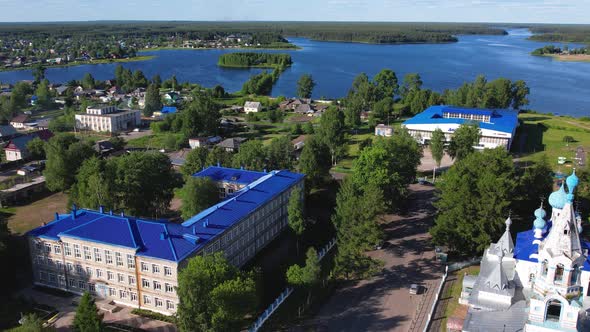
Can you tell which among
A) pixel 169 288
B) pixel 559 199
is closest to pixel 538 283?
pixel 559 199

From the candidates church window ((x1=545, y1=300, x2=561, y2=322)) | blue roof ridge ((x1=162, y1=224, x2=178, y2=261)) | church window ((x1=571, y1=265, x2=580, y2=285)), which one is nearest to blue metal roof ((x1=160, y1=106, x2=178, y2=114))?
blue roof ridge ((x1=162, y1=224, x2=178, y2=261))

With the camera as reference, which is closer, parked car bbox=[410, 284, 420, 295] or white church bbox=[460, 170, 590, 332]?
white church bbox=[460, 170, 590, 332]

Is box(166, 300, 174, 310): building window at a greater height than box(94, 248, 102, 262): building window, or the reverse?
box(94, 248, 102, 262): building window

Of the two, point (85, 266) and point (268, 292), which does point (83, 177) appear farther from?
point (268, 292)

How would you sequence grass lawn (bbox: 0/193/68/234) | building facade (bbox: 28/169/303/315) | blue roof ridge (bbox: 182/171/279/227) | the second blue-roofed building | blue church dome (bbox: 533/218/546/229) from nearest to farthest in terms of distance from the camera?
building facade (bbox: 28/169/303/315)
blue church dome (bbox: 533/218/546/229)
blue roof ridge (bbox: 182/171/279/227)
grass lawn (bbox: 0/193/68/234)
the second blue-roofed building

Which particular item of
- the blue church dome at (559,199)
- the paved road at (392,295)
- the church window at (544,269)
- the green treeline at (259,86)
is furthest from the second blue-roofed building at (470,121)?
the green treeline at (259,86)

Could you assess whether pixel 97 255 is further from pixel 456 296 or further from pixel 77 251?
pixel 456 296

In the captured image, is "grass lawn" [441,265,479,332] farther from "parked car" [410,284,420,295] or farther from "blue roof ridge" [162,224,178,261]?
"blue roof ridge" [162,224,178,261]
